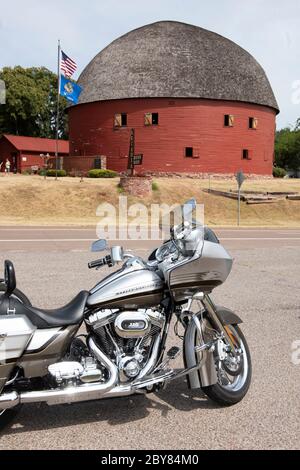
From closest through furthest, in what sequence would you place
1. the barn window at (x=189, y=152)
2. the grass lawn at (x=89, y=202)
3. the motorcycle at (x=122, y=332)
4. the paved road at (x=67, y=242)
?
the motorcycle at (x=122, y=332), the paved road at (x=67, y=242), the grass lawn at (x=89, y=202), the barn window at (x=189, y=152)

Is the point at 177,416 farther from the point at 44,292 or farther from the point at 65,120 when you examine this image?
the point at 65,120

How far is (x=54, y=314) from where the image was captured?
3.88 m

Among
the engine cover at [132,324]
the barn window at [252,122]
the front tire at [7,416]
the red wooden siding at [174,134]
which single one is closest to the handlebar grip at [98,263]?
the engine cover at [132,324]

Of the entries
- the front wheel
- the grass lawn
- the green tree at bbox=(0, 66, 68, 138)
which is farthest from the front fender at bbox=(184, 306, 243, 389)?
the green tree at bbox=(0, 66, 68, 138)

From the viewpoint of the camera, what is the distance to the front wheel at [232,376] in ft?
14.5

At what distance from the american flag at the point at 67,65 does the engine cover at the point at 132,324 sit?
3589 centimetres

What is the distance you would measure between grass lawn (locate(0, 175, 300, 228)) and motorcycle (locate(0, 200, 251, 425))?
75.1ft

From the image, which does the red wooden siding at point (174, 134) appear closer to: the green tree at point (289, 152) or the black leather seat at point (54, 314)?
the green tree at point (289, 152)

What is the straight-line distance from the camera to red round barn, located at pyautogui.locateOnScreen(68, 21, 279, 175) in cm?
4522

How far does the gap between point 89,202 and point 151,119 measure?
52.1 feet

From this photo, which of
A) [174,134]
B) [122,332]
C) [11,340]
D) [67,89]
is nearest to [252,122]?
[174,134]

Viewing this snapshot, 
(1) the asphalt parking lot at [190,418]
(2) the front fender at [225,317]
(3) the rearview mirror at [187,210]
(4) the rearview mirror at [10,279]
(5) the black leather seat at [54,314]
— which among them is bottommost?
(1) the asphalt parking lot at [190,418]

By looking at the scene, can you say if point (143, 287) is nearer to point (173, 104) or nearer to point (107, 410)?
point (107, 410)
